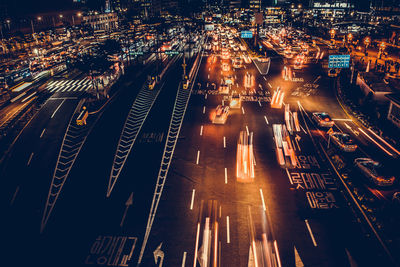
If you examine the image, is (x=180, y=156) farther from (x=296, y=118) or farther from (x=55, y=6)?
(x=55, y=6)

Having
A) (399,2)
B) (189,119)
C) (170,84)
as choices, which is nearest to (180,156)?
(189,119)

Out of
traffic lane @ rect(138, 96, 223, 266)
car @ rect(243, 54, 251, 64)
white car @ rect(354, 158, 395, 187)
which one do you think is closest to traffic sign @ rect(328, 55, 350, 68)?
white car @ rect(354, 158, 395, 187)

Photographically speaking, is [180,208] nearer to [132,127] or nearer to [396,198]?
[396,198]

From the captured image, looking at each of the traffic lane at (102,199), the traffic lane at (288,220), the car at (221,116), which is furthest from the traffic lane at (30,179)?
the car at (221,116)

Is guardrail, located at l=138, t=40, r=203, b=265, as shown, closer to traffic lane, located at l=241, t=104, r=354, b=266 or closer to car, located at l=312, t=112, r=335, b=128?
traffic lane, located at l=241, t=104, r=354, b=266

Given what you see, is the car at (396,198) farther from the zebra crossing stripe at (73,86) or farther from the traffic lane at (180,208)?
the zebra crossing stripe at (73,86)
